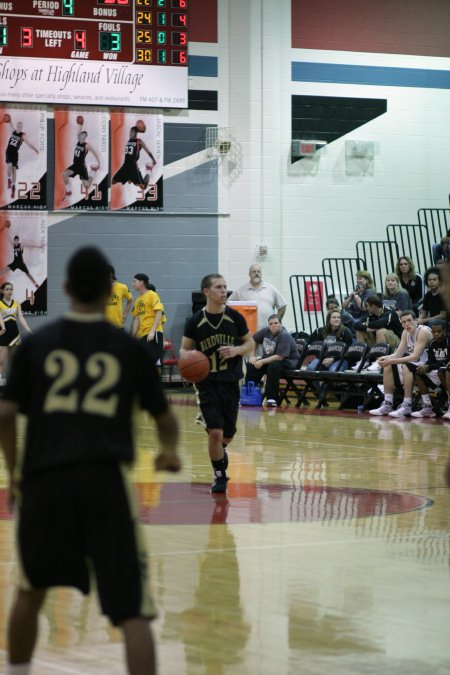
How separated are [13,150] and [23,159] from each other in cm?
22

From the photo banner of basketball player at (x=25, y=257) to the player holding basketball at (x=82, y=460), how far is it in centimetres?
1680

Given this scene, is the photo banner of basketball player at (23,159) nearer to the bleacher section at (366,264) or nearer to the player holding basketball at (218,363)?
the bleacher section at (366,264)

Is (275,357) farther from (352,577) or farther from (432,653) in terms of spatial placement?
(432,653)

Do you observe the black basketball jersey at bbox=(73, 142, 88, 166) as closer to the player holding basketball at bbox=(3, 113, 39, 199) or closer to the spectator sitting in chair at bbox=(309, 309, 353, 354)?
the player holding basketball at bbox=(3, 113, 39, 199)

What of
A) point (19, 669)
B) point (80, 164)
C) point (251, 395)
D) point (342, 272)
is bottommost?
point (251, 395)

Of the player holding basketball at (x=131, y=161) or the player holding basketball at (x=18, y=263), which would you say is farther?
the player holding basketball at (x=131, y=161)

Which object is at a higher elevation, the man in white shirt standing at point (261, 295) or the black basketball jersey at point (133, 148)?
the black basketball jersey at point (133, 148)

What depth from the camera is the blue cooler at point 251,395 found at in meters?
19.1

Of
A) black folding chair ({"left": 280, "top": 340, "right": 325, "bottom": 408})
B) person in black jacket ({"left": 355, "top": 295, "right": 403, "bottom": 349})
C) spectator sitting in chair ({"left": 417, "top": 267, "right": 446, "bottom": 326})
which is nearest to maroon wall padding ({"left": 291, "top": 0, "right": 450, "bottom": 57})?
black folding chair ({"left": 280, "top": 340, "right": 325, "bottom": 408})

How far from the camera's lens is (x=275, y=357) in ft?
60.6

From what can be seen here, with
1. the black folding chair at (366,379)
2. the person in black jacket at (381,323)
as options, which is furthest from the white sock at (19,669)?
the person in black jacket at (381,323)

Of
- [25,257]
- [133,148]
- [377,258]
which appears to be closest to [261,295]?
[377,258]

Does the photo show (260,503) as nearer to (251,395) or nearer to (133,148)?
(251,395)

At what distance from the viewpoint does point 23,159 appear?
20594 millimetres
